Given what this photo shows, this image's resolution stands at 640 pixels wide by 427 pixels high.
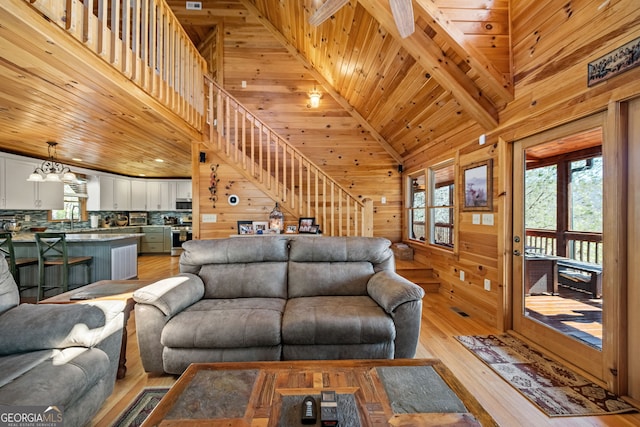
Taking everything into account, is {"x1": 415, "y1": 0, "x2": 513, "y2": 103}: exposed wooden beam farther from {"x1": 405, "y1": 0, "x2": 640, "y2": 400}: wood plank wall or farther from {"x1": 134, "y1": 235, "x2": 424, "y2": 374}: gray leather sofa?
{"x1": 134, "y1": 235, "x2": 424, "y2": 374}: gray leather sofa

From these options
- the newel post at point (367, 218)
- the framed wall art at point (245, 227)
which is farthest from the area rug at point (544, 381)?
the framed wall art at point (245, 227)

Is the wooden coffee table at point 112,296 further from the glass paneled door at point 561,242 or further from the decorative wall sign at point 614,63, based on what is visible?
the decorative wall sign at point 614,63

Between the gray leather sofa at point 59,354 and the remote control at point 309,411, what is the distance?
3.39 feet

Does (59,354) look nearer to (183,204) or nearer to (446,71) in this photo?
(446,71)

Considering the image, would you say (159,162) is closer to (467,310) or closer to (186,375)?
(186,375)

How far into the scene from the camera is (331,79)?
5.09 meters

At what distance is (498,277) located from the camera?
2887mm

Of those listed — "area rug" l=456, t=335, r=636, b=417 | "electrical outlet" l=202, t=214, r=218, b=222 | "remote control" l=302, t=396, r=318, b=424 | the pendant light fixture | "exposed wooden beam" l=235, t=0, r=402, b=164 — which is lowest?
"area rug" l=456, t=335, r=636, b=417

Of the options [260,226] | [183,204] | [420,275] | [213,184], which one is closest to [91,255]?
[213,184]

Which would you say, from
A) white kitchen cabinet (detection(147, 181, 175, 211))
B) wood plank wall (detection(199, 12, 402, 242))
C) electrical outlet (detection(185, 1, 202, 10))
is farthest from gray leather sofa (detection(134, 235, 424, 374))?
white kitchen cabinet (detection(147, 181, 175, 211))

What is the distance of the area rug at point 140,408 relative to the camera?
1600mm

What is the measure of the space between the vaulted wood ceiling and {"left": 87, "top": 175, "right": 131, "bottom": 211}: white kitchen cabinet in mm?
1126

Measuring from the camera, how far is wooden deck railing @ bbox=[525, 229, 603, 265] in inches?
81.6

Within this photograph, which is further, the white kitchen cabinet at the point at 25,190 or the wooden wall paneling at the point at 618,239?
the white kitchen cabinet at the point at 25,190
